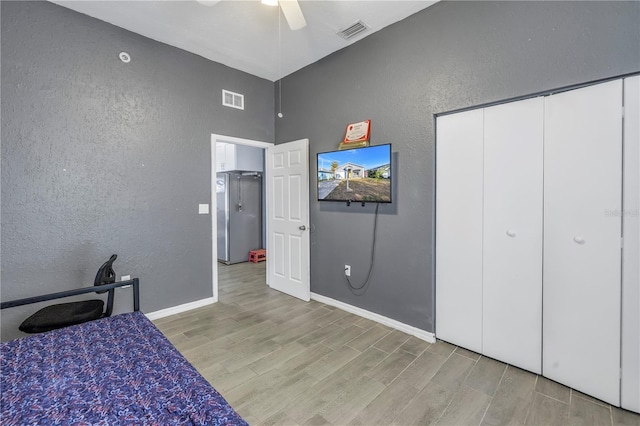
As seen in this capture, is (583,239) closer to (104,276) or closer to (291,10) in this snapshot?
(291,10)

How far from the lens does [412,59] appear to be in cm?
271

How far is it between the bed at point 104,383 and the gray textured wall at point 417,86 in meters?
2.11

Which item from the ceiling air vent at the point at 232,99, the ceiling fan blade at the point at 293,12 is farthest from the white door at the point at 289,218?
the ceiling fan blade at the point at 293,12

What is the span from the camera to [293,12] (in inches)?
81.7

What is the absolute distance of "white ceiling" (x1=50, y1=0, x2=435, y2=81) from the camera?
2543mm

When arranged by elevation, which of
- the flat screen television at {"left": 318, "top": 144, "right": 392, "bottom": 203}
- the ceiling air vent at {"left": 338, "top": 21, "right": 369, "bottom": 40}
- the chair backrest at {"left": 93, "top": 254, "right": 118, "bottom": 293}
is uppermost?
the ceiling air vent at {"left": 338, "top": 21, "right": 369, "bottom": 40}

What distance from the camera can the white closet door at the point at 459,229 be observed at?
240cm

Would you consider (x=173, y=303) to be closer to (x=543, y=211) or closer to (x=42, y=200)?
(x=42, y=200)

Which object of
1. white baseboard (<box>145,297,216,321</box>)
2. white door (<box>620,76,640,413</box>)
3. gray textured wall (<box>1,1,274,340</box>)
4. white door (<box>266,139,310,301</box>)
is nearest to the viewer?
white door (<box>620,76,640,413</box>)

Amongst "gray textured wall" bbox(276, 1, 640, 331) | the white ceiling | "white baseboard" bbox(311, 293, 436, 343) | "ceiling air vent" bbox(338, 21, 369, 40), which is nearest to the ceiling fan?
the white ceiling

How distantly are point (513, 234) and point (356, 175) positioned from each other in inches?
60.0

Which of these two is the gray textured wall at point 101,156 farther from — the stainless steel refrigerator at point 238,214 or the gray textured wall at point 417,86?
the stainless steel refrigerator at point 238,214

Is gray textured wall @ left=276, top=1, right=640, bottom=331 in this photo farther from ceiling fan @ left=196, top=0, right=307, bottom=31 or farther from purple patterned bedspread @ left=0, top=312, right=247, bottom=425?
purple patterned bedspread @ left=0, top=312, right=247, bottom=425

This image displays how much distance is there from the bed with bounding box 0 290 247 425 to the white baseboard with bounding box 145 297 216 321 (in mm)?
1477
